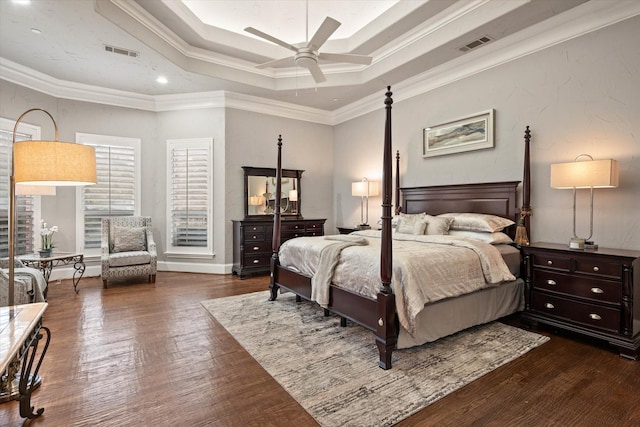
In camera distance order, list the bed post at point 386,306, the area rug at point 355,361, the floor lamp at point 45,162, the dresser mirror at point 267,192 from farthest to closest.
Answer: the dresser mirror at point 267,192 < the bed post at point 386,306 < the area rug at point 355,361 < the floor lamp at point 45,162

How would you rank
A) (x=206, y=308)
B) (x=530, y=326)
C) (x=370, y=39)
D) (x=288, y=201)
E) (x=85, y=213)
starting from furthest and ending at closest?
1. (x=288, y=201)
2. (x=85, y=213)
3. (x=370, y=39)
4. (x=206, y=308)
5. (x=530, y=326)

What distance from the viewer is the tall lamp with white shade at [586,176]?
2.94 metres

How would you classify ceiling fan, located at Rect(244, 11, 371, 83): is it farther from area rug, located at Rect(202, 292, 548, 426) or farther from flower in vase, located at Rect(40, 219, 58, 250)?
flower in vase, located at Rect(40, 219, 58, 250)

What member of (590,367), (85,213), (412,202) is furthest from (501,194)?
(85,213)

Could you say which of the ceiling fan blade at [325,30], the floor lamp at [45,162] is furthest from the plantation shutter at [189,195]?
the floor lamp at [45,162]

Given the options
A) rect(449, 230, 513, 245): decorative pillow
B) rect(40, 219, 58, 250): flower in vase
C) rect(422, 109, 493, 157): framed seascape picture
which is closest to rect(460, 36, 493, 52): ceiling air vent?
rect(422, 109, 493, 157): framed seascape picture

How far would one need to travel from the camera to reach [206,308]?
395 cm

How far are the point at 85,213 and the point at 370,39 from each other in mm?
5371

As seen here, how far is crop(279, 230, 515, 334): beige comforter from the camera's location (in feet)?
8.43

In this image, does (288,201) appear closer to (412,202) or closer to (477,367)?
(412,202)

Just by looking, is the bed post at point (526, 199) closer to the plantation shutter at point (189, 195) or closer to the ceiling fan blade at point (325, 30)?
the ceiling fan blade at point (325, 30)

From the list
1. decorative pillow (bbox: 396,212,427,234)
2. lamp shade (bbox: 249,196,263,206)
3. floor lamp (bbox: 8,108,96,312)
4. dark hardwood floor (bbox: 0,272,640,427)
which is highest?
floor lamp (bbox: 8,108,96,312)

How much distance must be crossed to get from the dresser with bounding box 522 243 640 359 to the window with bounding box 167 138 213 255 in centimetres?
495

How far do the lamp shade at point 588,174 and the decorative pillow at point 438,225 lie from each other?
121 centimetres
